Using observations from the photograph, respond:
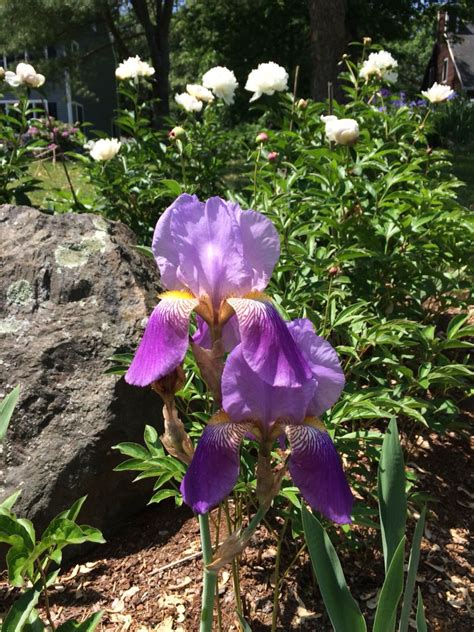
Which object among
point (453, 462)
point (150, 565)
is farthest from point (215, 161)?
point (150, 565)

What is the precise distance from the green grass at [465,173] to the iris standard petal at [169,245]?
425 cm

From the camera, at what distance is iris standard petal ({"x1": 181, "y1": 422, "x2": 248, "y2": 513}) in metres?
0.92

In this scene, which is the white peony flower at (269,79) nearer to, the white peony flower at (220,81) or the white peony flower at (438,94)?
the white peony flower at (220,81)

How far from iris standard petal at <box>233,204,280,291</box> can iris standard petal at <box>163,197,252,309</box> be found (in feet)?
0.05

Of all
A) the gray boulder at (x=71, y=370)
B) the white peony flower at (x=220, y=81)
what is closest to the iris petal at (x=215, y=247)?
the gray boulder at (x=71, y=370)

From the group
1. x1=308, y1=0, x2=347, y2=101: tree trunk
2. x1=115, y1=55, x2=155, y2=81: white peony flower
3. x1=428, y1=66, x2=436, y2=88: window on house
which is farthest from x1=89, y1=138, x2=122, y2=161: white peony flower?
x1=428, y1=66, x2=436, y2=88: window on house

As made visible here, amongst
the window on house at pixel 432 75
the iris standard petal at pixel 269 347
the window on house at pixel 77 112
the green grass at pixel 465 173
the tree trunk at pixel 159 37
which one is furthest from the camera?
the window on house at pixel 432 75

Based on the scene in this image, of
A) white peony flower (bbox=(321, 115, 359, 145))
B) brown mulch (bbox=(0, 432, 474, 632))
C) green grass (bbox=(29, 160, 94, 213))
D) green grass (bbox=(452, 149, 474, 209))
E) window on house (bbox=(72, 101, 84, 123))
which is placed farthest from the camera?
window on house (bbox=(72, 101, 84, 123))

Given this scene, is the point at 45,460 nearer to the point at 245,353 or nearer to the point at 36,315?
the point at 36,315

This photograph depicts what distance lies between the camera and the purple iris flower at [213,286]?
93cm

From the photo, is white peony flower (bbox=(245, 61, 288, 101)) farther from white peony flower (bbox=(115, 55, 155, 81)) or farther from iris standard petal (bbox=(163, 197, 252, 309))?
iris standard petal (bbox=(163, 197, 252, 309))

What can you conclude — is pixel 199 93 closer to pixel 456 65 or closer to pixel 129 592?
pixel 129 592

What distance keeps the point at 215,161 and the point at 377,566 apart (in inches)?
107

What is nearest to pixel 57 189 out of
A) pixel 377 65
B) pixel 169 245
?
pixel 377 65
